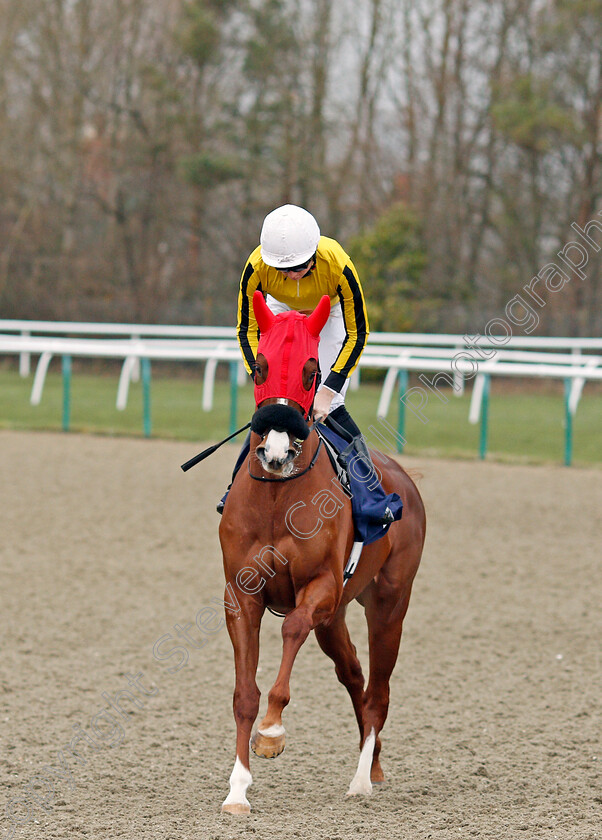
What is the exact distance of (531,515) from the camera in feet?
30.9

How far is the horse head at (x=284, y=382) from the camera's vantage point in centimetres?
333

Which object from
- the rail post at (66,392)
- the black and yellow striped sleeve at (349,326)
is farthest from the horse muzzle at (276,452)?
the rail post at (66,392)

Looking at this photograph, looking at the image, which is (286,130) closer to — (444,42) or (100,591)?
(444,42)

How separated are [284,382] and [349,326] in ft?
2.27

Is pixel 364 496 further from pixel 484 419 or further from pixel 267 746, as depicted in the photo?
pixel 484 419

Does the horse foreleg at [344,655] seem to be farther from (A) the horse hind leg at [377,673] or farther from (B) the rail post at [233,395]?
(B) the rail post at [233,395]

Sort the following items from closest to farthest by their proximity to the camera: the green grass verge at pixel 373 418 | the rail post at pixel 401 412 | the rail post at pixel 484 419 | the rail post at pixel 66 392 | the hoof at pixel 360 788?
the hoof at pixel 360 788
the rail post at pixel 484 419
the rail post at pixel 401 412
the green grass verge at pixel 373 418
the rail post at pixel 66 392

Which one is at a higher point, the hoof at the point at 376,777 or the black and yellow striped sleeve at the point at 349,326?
the black and yellow striped sleeve at the point at 349,326

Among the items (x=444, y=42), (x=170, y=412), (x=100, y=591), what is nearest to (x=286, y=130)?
(x=444, y=42)

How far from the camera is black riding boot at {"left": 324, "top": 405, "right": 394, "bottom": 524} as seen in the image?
4.13m

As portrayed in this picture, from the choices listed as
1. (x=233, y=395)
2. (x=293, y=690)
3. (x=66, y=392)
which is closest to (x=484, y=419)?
(x=233, y=395)

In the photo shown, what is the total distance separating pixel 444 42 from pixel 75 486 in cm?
1761

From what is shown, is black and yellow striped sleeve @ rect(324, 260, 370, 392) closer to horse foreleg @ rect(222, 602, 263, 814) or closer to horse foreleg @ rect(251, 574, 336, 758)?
horse foreleg @ rect(251, 574, 336, 758)

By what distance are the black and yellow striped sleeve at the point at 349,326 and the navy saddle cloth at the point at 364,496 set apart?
7.7 inches
